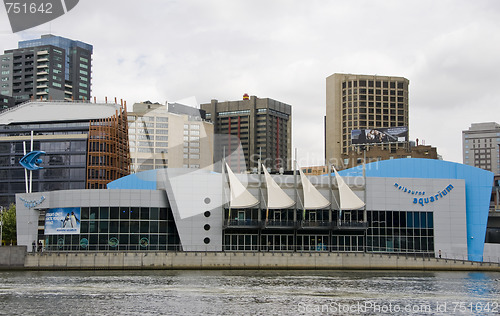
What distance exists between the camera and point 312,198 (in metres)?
94.4

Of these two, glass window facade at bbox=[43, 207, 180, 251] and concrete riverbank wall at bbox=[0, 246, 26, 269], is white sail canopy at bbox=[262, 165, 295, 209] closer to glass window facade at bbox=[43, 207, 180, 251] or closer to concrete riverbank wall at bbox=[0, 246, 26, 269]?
glass window facade at bbox=[43, 207, 180, 251]

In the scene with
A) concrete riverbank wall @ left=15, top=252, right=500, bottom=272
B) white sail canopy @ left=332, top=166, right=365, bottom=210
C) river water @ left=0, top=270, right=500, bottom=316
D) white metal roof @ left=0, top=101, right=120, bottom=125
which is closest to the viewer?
river water @ left=0, top=270, right=500, bottom=316

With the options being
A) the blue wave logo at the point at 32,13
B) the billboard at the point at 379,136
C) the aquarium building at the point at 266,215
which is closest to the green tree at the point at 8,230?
the aquarium building at the point at 266,215

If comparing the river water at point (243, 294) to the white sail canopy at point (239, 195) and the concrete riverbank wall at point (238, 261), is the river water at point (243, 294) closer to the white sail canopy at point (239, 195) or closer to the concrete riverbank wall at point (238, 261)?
the concrete riverbank wall at point (238, 261)

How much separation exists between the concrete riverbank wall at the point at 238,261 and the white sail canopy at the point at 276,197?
749 cm

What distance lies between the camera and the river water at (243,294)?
51469 millimetres

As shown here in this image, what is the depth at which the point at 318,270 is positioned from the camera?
88312 mm

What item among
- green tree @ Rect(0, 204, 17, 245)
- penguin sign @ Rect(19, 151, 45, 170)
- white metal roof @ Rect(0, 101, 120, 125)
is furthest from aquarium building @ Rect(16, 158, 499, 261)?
white metal roof @ Rect(0, 101, 120, 125)

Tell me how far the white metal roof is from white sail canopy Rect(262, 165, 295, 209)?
82.8 m

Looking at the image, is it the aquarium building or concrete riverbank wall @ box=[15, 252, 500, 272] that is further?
the aquarium building

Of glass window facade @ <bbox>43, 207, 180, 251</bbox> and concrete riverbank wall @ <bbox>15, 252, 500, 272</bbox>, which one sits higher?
glass window facade @ <bbox>43, 207, 180, 251</bbox>

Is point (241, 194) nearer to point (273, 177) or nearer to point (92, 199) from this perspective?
point (273, 177)

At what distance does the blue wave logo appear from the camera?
35250 millimetres

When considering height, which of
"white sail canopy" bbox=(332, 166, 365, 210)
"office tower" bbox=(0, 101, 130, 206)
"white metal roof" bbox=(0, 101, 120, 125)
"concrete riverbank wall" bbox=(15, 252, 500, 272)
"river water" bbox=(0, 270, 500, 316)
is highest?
"white metal roof" bbox=(0, 101, 120, 125)
